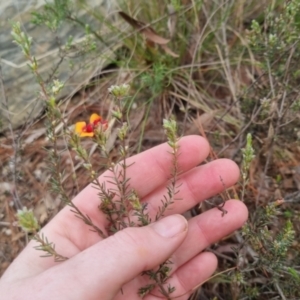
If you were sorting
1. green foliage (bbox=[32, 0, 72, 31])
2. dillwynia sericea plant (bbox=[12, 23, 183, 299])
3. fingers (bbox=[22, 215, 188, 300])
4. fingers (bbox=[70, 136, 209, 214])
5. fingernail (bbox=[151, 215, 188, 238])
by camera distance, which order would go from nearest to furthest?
dillwynia sericea plant (bbox=[12, 23, 183, 299])
fingers (bbox=[22, 215, 188, 300])
fingernail (bbox=[151, 215, 188, 238])
fingers (bbox=[70, 136, 209, 214])
green foliage (bbox=[32, 0, 72, 31])

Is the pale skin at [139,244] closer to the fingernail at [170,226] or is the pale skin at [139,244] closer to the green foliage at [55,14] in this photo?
the fingernail at [170,226]

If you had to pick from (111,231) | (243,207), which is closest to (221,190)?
(243,207)

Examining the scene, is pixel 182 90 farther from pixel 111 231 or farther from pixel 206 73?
pixel 111 231

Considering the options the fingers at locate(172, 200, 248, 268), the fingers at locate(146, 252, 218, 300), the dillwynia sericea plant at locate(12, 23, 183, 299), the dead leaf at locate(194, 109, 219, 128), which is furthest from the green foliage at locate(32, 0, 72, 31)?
the fingers at locate(146, 252, 218, 300)

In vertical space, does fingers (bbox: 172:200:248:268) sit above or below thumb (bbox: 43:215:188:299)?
below

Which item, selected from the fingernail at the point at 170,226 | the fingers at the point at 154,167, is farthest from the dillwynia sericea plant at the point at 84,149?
the fingers at the point at 154,167

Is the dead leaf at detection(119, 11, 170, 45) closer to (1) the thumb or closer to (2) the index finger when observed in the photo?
(2) the index finger

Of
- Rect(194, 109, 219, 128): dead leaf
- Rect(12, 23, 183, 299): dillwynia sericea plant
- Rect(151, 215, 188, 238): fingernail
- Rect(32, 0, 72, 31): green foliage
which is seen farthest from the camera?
Rect(194, 109, 219, 128): dead leaf
